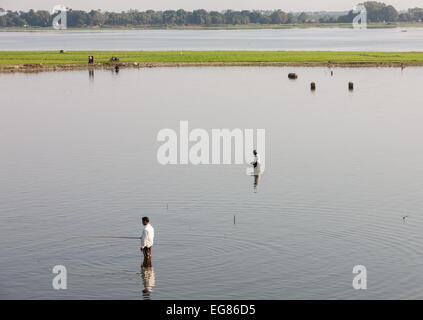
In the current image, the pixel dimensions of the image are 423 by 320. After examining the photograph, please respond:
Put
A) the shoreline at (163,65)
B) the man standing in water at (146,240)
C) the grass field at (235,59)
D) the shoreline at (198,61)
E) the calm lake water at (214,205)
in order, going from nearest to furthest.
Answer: the calm lake water at (214,205)
the man standing in water at (146,240)
the shoreline at (163,65)
the shoreline at (198,61)
the grass field at (235,59)

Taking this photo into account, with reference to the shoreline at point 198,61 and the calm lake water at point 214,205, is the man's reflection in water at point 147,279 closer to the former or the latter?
the calm lake water at point 214,205

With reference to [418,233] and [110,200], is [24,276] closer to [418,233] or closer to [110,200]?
[110,200]

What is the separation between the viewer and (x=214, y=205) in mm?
37625

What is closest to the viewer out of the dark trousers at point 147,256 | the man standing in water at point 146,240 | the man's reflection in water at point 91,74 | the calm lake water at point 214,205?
the calm lake water at point 214,205

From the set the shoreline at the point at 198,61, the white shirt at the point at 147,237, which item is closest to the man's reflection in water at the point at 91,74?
the shoreline at the point at 198,61

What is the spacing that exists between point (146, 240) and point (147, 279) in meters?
1.50

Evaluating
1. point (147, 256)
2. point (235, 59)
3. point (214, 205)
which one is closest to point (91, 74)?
point (235, 59)

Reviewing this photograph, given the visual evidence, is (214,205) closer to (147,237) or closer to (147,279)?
(147,237)

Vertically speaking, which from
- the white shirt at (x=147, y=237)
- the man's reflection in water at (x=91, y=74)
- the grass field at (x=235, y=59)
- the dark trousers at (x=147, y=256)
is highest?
the grass field at (x=235, y=59)

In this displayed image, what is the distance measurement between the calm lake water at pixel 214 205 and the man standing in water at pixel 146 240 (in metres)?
0.51

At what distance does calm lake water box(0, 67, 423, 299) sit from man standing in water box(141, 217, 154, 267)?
0.51m

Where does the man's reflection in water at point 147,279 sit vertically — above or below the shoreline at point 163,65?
below

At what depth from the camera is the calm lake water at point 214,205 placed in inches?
1080
